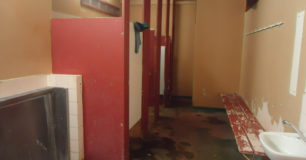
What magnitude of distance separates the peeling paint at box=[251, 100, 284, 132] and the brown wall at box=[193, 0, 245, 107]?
1.76m

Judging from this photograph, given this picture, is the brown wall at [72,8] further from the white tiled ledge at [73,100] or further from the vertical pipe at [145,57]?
the vertical pipe at [145,57]

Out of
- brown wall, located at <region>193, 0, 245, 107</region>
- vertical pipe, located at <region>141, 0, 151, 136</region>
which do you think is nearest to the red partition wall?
vertical pipe, located at <region>141, 0, 151, 136</region>

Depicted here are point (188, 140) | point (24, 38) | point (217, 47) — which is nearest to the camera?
point (24, 38)

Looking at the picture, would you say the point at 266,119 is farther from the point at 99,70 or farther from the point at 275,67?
the point at 99,70

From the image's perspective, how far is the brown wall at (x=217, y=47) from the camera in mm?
4531

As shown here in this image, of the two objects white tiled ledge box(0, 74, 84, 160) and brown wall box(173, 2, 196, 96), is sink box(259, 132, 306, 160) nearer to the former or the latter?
white tiled ledge box(0, 74, 84, 160)

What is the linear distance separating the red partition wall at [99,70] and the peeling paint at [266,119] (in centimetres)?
157

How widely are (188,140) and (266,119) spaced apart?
1.22m

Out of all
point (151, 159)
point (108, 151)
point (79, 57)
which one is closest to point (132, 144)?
point (151, 159)

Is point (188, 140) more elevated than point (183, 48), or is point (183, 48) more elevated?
point (183, 48)

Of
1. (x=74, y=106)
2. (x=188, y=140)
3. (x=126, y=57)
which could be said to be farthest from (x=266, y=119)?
(x=74, y=106)

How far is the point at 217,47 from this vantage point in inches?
184

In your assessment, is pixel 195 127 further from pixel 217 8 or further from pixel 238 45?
pixel 217 8

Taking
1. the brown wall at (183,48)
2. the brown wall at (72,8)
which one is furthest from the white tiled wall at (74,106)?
the brown wall at (183,48)
